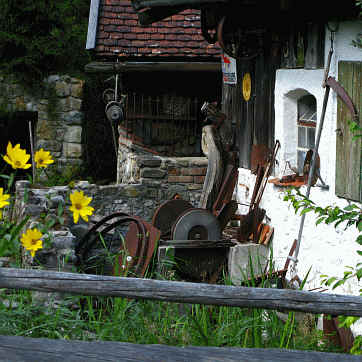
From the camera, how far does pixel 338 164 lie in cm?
521

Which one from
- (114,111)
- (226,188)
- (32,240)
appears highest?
(114,111)

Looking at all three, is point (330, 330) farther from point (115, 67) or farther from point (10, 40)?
point (10, 40)

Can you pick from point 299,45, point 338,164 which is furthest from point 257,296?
point 299,45

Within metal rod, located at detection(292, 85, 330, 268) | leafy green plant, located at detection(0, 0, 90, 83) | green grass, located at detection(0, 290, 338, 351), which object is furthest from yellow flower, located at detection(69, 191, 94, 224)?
leafy green plant, located at detection(0, 0, 90, 83)

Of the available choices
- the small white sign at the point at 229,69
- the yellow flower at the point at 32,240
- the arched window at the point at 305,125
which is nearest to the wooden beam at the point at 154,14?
the small white sign at the point at 229,69

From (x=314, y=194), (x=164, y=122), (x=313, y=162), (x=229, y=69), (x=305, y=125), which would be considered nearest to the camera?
(x=313, y=162)

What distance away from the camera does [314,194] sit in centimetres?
573

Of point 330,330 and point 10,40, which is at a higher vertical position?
point 10,40

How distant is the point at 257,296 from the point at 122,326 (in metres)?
1.16

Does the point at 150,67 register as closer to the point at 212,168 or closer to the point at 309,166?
the point at 212,168

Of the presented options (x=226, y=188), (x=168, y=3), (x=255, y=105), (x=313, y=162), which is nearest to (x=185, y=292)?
(x=313, y=162)

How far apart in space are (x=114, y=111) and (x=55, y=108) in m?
2.28

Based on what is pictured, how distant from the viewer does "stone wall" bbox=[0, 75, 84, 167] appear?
460 inches

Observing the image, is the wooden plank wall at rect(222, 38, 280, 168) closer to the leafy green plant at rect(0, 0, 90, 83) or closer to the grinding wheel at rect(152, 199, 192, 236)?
the grinding wheel at rect(152, 199, 192, 236)
